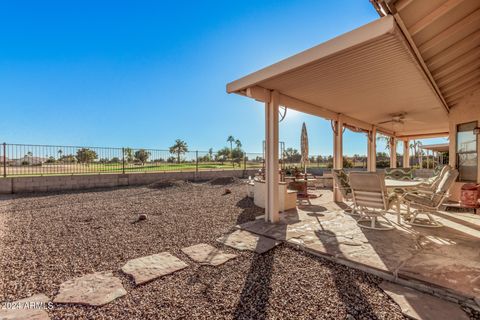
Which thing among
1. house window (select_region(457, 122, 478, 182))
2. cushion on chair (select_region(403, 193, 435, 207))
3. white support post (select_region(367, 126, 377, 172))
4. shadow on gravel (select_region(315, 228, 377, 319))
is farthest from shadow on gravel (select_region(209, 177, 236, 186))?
house window (select_region(457, 122, 478, 182))

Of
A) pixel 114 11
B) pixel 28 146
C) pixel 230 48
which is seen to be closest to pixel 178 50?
pixel 114 11

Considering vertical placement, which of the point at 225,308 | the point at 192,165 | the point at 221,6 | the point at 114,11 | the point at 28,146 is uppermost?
the point at 114,11

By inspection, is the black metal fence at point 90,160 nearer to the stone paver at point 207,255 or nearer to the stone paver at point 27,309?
the stone paver at point 207,255

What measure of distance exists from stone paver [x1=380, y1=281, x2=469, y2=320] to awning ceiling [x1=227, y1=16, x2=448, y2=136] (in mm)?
2639

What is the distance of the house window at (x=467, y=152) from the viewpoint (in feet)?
18.7

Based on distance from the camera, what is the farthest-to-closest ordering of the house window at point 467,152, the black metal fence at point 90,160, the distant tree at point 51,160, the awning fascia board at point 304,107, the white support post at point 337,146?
the distant tree at point 51,160
the black metal fence at point 90,160
the white support post at point 337,146
the house window at point 467,152
the awning fascia board at point 304,107

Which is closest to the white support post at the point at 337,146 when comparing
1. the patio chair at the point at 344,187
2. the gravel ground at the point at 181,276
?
the patio chair at the point at 344,187

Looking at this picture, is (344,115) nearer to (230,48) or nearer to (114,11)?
(230,48)

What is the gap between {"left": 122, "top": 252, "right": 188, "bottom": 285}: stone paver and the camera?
232 cm

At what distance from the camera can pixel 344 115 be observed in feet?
22.0

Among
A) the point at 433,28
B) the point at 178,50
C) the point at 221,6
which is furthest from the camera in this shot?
the point at 178,50

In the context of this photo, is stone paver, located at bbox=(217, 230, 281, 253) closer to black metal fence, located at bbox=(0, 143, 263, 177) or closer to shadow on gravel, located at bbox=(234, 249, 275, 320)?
shadow on gravel, located at bbox=(234, 249, 275, 320)

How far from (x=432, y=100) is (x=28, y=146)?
13441 millimetres

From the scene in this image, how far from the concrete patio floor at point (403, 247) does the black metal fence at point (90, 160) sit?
8501 millimetres
